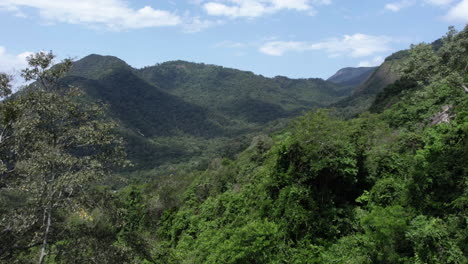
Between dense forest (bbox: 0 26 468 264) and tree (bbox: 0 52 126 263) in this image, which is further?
dense forest (bbox: 0 26 468 264)

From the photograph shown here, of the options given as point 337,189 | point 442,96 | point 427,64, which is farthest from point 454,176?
point 442,96

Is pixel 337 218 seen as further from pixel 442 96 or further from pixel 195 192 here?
pixel 195 192

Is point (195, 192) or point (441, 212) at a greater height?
point (441, 212)

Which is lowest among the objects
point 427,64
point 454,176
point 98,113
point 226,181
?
point 226,181

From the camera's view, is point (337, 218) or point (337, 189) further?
point (337, 189)

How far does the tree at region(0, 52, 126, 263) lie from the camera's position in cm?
1108

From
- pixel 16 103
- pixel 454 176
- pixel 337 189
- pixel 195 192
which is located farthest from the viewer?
pixel 195 192

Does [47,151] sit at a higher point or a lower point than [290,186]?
higher

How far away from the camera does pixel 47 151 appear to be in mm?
11406

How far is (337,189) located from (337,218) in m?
2.31

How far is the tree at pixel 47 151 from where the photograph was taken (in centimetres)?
1108

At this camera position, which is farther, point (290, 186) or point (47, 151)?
point (290, 186)

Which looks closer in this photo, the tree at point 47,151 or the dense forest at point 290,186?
the tree at point 47,151

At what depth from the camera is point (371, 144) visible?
72.8ft
